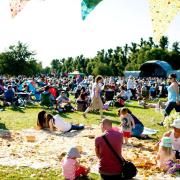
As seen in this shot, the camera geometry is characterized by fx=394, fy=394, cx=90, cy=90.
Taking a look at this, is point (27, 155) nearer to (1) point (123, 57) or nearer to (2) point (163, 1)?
(2) point (163, 1)

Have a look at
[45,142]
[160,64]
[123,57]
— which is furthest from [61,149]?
[123,57]

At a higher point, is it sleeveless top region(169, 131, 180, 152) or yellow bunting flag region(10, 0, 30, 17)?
yellow bunting flag region(10, 0, 30, 17)

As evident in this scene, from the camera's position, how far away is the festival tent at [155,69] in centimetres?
6775

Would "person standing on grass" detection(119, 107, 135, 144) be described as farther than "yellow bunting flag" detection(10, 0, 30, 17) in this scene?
Yes

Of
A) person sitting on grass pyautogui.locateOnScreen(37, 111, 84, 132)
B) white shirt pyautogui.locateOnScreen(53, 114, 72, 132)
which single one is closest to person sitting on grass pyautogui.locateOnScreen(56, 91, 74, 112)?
person sitting on grass pyautogui.locateOnScreen(37, 111, 84, 132)

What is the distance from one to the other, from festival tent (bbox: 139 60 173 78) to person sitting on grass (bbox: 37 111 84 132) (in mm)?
55843

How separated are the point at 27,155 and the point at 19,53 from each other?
6681 cm

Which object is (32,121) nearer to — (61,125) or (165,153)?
(61,125)

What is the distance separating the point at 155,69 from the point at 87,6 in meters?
69.3

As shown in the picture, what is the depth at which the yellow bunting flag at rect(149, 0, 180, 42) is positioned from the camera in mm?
3209

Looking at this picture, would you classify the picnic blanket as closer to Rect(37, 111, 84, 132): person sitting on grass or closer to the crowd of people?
the crowd of people

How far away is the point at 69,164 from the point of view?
7168 millimetres

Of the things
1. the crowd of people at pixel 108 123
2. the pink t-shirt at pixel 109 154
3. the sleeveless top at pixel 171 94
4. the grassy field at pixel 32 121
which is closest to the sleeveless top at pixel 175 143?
the crowd of people at pixel 108 123

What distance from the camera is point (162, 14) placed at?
3.23m
